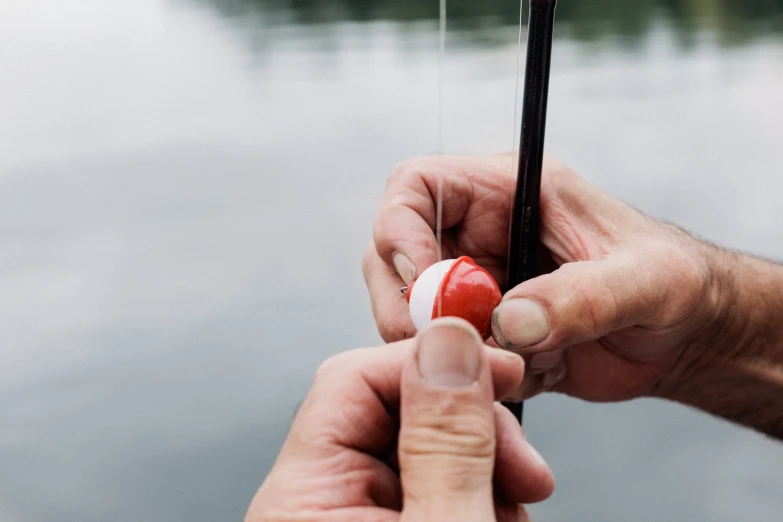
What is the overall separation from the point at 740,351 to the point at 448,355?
124 centimetres

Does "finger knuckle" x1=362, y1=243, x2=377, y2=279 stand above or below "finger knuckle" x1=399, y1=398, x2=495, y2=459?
below

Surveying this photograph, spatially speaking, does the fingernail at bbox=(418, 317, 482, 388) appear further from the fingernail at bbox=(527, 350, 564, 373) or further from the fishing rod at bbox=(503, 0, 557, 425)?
the fingernail at bbox=(527, 350, 564, 373)

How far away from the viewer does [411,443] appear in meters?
0.80

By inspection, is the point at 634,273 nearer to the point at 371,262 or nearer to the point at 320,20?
the point at 371,262

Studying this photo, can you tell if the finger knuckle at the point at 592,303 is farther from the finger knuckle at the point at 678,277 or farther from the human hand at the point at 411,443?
the human hand at the point at 411,443

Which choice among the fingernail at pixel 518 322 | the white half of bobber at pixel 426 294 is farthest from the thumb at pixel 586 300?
the white half of bobber at pixel 426 294

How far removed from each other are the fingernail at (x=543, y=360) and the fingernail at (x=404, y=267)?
1.27 feet

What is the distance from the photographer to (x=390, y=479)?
963 mm

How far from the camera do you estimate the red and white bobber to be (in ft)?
3.64

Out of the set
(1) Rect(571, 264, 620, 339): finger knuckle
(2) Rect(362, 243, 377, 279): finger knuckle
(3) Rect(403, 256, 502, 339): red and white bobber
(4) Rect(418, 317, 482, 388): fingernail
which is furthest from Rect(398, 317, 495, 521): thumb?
(2) Rect(362, 243, 377, 279): finger knuckle

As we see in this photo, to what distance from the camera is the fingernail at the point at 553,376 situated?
1.75 meters

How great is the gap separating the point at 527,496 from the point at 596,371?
31.6 inches

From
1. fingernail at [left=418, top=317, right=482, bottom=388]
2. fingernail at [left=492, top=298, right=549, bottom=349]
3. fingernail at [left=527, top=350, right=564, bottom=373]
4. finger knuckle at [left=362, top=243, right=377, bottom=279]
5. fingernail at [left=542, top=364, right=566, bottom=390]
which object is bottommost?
fingernail at [left=542, top=364, right=566, bottom=390]

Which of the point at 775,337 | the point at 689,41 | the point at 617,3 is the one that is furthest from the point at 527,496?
the point at 617,3
